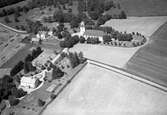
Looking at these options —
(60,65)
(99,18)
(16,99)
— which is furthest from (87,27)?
(16,99)

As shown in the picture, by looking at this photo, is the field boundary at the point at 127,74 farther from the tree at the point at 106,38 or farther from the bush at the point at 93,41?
the tree at the point at 106,38

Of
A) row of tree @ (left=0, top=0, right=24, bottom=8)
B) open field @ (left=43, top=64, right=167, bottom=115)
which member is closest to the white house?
open field @ (left=43, top=64, right=167, bottom=115)

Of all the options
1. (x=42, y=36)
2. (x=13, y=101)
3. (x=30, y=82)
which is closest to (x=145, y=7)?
(x=42, y=36)

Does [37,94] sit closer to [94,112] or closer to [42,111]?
[42,111]

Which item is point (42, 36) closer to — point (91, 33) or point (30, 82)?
point (91, 33)

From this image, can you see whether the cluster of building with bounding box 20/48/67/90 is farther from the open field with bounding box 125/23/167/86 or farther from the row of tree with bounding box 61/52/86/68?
the open field with bounding box 125/23/167/86

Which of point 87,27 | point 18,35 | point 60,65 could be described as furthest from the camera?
point 18,35
